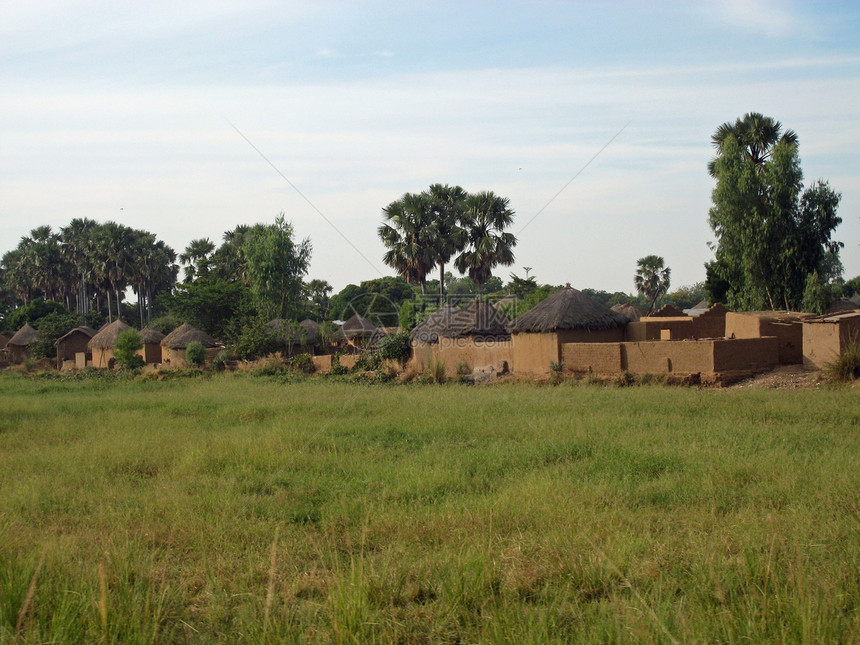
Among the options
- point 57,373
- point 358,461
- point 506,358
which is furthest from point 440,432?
point 57,373

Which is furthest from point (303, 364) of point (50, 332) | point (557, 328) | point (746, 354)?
point (50, 332)

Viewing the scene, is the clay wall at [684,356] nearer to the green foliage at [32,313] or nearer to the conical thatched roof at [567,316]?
the conical thatched roof at [567,316]

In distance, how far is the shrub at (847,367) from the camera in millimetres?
14016

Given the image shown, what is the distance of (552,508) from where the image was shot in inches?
243

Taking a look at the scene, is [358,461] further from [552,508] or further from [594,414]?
[594,414]

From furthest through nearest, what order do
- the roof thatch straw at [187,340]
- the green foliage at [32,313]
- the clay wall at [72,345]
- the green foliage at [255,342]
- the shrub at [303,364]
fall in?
1. the green foliage at [32,313]
2. the clay wall at [72,345]
3. the roof thatch straw at [187,340]
4. the green foliage at [255,342]
5. the shrub at [303,364]

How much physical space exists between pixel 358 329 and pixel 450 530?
29.7 meters

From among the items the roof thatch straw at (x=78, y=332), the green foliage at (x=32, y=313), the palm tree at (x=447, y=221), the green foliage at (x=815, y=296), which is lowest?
the roof thatch straw at (x=78, y=332)

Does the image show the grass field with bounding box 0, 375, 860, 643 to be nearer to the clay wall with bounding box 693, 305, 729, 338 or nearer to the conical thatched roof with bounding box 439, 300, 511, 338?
the clay wall with bounding box 693, 305, 729, 338

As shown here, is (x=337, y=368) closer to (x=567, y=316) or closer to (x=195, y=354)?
(x=195, y=354)

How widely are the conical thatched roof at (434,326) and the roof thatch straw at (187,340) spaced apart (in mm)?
12952

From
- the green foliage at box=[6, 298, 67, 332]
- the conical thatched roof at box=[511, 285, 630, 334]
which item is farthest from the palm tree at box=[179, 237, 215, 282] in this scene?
the conical thatched roof at box=[511, 285, 630, 334]

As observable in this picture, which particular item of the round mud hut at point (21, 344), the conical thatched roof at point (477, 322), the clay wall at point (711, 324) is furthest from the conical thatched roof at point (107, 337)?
the clay wall at point (711, 324)

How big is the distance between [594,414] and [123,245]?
41.0 m
